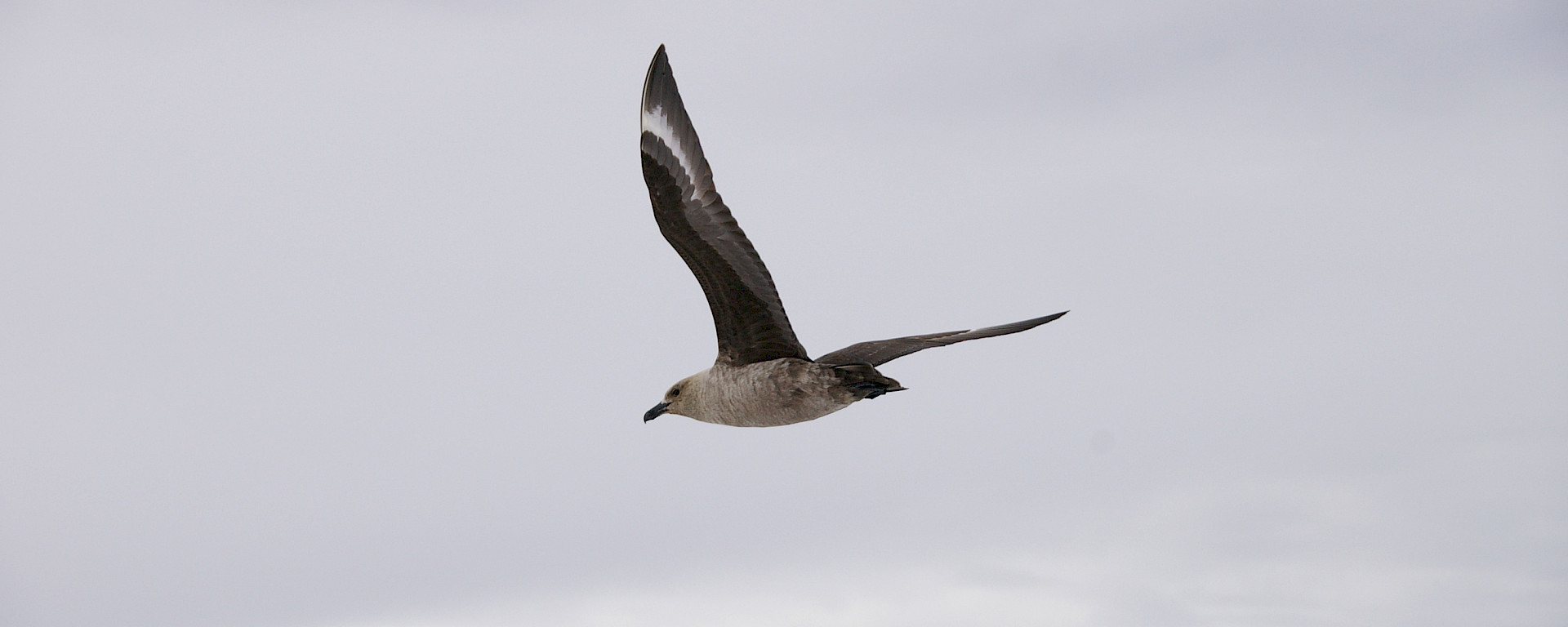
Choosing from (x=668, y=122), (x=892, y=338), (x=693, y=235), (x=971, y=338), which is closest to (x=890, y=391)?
(x=892, y=338)

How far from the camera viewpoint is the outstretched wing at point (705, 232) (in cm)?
988

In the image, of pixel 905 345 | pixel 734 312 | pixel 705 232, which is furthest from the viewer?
pixel 734 312

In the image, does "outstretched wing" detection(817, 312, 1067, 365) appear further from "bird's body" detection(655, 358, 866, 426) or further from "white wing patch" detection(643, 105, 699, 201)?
"white wing patch" detection(643, 105, 699, 201)

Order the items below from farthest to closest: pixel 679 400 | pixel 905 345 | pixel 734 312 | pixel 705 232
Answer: pixel 679 400, pixel 734 312, pixel 705 232, pixel 905 345

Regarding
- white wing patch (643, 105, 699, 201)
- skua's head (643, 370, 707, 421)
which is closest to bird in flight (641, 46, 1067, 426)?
white wing patch (643, 105, 699, 201)

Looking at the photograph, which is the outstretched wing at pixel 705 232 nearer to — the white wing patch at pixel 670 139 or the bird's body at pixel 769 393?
the white wing patch at pixel 670 139

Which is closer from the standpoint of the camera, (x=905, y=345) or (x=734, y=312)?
(x=905, y=345)

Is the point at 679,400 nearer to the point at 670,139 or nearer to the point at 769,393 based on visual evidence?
the point at 769,393

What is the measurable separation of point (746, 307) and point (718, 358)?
2.21 feet

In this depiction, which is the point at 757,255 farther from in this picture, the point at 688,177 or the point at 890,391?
the point at 890,391

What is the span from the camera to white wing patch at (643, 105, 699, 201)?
1002 cm

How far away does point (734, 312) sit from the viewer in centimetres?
1037

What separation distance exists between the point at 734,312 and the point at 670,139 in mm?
1611

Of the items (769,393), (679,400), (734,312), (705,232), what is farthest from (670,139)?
(679,400)
